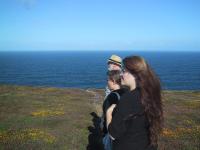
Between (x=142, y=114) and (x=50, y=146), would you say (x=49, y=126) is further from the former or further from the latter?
(x=142, y=114)

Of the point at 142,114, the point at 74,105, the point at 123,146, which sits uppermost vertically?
the point at 142,114

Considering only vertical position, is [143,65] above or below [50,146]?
above

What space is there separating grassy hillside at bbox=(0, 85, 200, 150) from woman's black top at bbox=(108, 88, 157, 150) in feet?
41.9

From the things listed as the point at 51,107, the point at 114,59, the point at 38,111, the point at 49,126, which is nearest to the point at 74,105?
the point at 51,107

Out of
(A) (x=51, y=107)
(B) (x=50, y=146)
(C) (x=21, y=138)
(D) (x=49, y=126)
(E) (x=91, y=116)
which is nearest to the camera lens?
(B) (x=50, y=146)

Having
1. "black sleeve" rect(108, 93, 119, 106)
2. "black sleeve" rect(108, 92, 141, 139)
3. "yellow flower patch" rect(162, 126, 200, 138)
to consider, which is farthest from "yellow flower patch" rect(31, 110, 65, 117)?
"black sleeve" rect(108, 92, 141, 139)

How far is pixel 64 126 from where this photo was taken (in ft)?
85.9

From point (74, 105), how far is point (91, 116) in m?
7.00

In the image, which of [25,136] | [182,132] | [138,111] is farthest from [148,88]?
[182,132]

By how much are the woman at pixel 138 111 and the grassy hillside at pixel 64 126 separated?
504 inches

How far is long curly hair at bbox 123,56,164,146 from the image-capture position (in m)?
6.40

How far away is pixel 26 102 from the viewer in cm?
3828

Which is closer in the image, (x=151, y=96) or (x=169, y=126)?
(x=151, y=96)

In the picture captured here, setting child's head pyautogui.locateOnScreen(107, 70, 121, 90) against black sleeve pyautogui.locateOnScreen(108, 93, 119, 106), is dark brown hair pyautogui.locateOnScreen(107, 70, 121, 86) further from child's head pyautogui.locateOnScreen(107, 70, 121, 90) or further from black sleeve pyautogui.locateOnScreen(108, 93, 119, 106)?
black sleeve pyautogui.locateOnScreen(108, 93, 119, 106)
